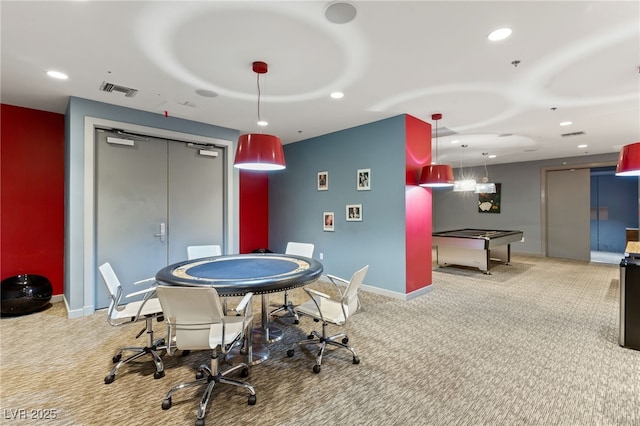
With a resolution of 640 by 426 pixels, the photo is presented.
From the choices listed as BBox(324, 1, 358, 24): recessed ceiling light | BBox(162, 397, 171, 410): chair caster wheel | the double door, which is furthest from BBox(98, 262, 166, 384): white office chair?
BBox(324, 1, 358, 24): recessed ceiling light

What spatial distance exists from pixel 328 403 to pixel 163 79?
11.9 feet

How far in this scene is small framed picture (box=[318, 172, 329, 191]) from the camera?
18.8ft

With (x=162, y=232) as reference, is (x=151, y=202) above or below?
above

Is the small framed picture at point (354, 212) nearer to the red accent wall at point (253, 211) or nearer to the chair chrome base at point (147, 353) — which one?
the red accent wall at point (253, 211)

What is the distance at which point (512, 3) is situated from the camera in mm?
2090

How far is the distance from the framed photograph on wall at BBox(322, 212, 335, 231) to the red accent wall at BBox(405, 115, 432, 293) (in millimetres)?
1584

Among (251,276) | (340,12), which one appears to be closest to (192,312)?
(251,276)

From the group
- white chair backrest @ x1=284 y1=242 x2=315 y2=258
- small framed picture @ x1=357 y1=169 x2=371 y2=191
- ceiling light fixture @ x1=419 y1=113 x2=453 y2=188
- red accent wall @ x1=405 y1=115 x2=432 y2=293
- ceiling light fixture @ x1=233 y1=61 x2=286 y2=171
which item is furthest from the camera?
small framed picture @ x1=357 y1=169 x2=371 y2=191

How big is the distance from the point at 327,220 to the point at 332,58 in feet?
10.9

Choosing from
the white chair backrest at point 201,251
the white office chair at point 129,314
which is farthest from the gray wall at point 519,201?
the white office chair at point 129,314

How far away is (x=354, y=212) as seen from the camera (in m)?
5.23

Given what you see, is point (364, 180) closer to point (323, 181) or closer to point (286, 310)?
point (323, 181)

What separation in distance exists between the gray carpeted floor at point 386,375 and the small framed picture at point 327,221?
1.97 m

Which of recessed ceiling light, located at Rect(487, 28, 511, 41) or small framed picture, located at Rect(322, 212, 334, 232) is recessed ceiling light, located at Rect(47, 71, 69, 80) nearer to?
small framed picture, located at Rect(322, 212, 334, 232)
